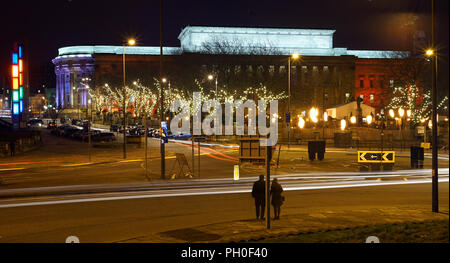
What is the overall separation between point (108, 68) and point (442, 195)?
112 meters

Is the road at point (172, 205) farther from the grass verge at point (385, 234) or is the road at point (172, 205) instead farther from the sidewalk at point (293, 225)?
the grass verge at point (385, 234)

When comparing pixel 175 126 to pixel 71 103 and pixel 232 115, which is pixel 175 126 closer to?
pixel 232 115

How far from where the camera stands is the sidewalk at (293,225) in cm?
1190

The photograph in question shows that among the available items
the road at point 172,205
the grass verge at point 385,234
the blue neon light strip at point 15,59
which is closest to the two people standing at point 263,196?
the road at point 172,205

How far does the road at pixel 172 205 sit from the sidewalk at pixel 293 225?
2.71 feet

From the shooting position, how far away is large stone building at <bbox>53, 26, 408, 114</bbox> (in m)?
79.9

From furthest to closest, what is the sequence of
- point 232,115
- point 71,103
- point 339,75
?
1. point 71,103
2. point 339,75
3. point 232,115

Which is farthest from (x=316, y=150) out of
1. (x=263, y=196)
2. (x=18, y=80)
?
(x=18, y=80)

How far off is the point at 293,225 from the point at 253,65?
2645 inches

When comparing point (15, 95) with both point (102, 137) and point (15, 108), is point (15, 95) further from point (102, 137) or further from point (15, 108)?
point (102, 137)

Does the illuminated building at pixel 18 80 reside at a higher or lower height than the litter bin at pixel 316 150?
higher

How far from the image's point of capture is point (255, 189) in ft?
47.9

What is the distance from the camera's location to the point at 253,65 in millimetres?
79188
